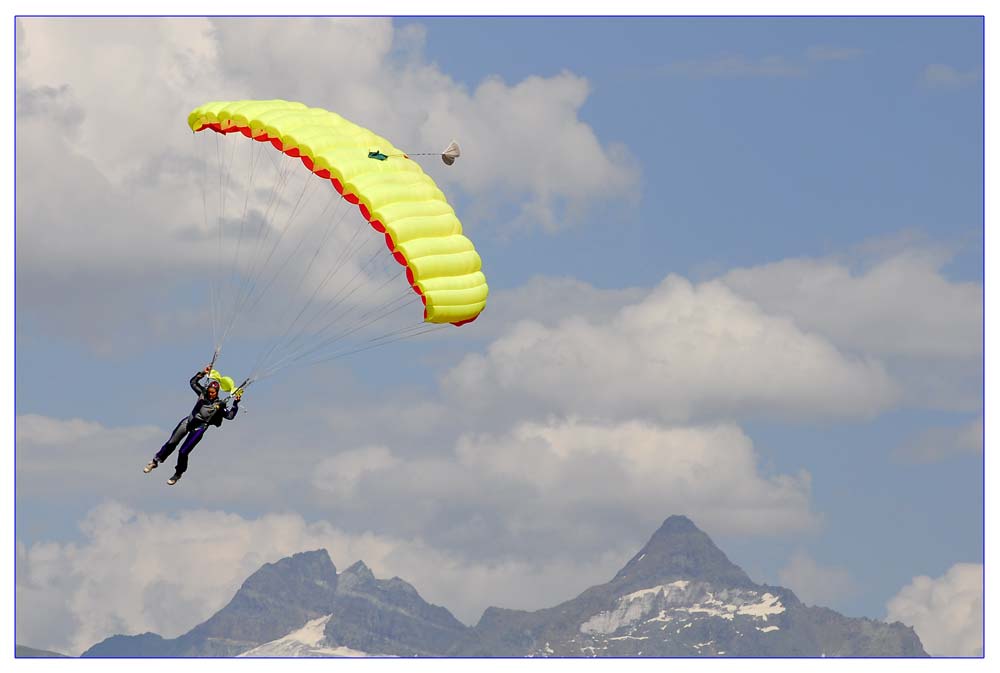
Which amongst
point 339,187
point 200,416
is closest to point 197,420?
point 200,416

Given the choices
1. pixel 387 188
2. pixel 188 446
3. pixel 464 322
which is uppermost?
pixel 387 188

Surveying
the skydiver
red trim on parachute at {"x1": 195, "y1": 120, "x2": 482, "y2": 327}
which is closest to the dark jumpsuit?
the skydiver

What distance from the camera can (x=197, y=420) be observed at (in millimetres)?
65250

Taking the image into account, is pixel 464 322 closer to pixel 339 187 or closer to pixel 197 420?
pixel 339 187

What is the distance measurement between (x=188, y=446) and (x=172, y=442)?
0.60 metres

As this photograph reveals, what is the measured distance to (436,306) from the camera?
66438 millimetres

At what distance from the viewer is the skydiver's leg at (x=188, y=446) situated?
214ft

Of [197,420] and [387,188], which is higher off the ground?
[387,188]
